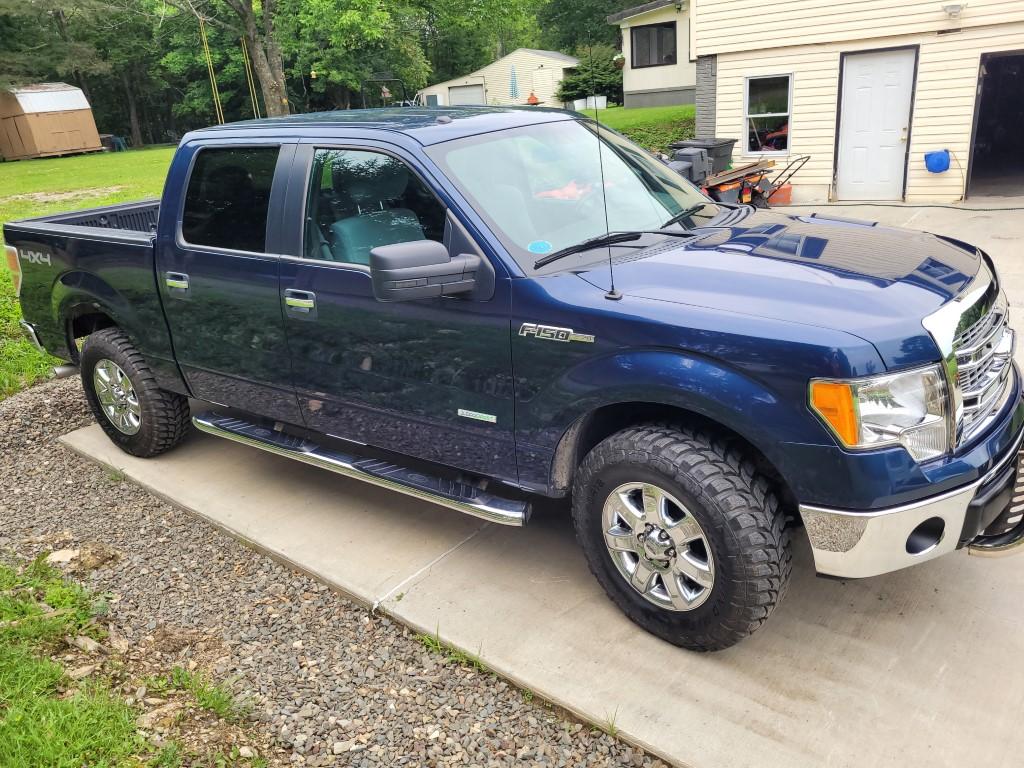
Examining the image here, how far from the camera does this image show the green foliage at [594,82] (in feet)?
110

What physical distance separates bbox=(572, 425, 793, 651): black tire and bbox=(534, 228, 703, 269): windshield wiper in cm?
78

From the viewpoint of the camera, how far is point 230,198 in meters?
4.31

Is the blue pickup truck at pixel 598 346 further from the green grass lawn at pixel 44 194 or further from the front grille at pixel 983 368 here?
the green grass lawn at pixel 44 194

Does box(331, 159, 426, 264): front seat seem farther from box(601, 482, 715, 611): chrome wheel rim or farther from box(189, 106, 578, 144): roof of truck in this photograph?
box(601, 482, 715, 611): chrome wheel rim

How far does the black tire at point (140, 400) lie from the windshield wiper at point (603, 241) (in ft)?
9.42

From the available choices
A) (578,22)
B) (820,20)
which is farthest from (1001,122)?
(578,22)

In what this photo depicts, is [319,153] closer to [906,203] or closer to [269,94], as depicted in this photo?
[906,203]

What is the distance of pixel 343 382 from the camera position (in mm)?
3922

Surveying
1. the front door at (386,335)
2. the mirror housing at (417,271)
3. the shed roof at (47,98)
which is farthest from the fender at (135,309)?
the shed roof at (47,98)

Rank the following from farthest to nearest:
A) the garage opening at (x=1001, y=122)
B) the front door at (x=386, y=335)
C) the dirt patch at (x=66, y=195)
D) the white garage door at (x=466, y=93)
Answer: the white garage door at (x=466, y=93)
the dirt patch at (x=66, y=195)
the garage opening at (x=1001, y=122)
the front door at (x=386, y=335)

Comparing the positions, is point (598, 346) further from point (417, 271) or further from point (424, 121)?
point (424, 121)

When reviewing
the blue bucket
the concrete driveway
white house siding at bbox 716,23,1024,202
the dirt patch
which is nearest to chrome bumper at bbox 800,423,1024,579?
the concrete driveway

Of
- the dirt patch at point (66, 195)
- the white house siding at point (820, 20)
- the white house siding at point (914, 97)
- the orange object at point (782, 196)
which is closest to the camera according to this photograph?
the white house siding at point (820, 20)

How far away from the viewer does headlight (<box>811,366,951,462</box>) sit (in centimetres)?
258
